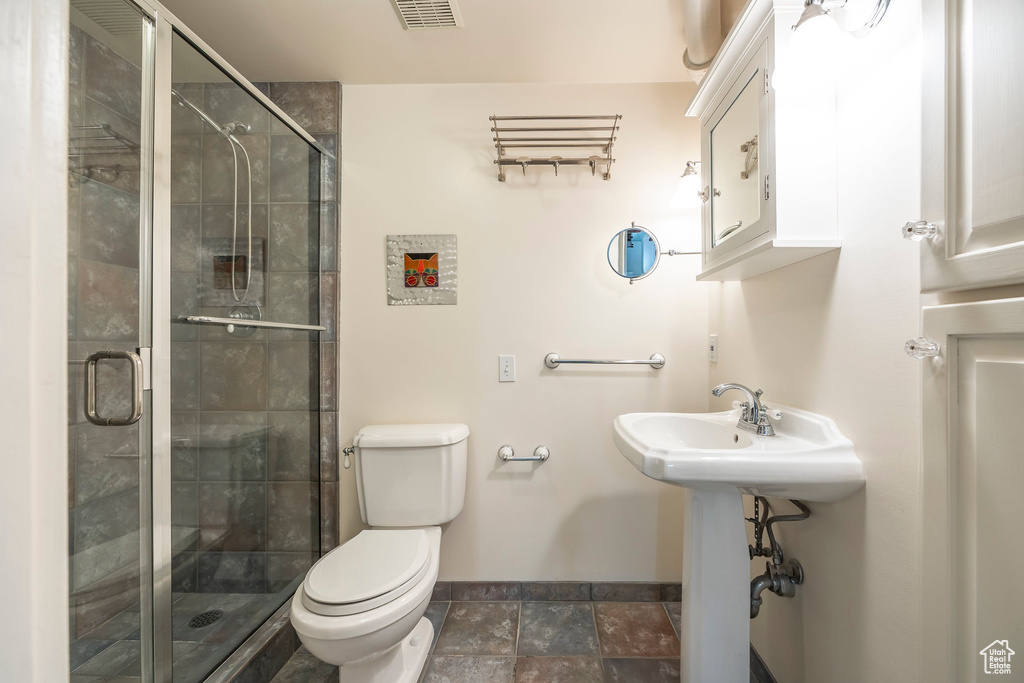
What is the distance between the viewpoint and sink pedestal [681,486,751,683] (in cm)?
113

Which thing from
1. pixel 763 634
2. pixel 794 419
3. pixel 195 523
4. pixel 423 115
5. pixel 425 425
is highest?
pixel 423 115

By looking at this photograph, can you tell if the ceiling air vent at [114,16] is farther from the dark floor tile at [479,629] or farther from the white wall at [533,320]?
the dark floor tile at [479,629]

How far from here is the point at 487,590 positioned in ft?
6.02

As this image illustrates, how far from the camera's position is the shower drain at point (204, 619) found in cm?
122

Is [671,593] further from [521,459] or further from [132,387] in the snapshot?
[132,387]

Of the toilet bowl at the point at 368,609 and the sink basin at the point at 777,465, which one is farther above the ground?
the sink basin at the point at 777,465

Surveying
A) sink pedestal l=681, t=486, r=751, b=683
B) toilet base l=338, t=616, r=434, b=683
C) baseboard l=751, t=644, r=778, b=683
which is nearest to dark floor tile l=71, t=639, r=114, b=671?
toilet base l=338, t=616, r=434, b=683

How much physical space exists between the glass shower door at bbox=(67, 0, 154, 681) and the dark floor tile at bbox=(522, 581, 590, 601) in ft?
4.25

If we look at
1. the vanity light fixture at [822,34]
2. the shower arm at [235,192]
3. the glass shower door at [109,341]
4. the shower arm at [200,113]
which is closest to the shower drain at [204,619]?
the glass shower door at [109,341]

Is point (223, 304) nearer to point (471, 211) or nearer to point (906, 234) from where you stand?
point (471, 211)

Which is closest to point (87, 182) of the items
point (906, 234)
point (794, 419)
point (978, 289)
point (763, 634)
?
point (906, 234)

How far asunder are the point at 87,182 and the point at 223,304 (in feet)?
1.53

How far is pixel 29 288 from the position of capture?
0.89ft

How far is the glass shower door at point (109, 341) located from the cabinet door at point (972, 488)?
65.9 inches
